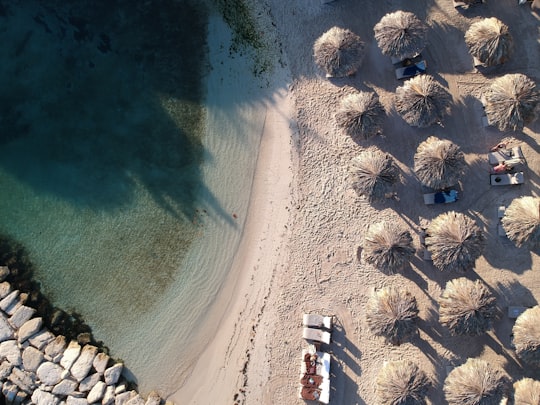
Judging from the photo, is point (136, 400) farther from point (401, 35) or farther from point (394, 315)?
point (401, 35)

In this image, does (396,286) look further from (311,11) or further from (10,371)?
(10,371)

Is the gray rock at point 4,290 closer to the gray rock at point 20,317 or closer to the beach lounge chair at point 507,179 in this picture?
the gray rock at point 20,317

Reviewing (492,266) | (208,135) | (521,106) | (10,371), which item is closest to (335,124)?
(208,135)

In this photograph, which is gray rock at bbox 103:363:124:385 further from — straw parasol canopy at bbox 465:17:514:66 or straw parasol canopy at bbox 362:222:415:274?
straw parasol canopy at bbox 465:17:514:66

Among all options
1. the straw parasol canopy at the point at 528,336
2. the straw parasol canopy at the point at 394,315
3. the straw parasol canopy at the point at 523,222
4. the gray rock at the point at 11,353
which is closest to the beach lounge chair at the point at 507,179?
the straw parasol canopy at the point at 523,222

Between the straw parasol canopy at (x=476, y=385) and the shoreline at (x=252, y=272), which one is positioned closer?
the straw parasol canopy at (x=476, y=385)

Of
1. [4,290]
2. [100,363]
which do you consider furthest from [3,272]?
[100,363]
